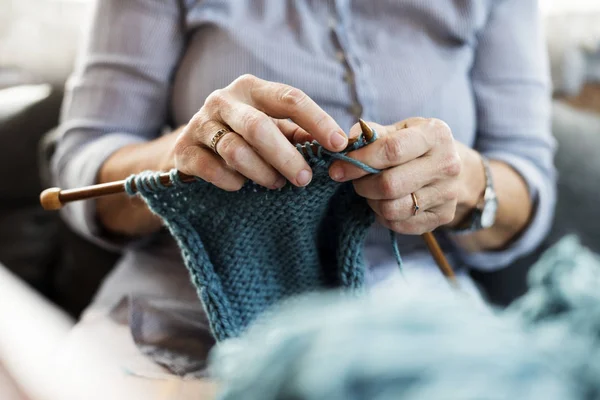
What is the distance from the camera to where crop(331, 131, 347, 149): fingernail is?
46cm

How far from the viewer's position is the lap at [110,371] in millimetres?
437

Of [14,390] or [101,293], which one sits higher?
[14,390]

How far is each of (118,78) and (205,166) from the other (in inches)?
11.5

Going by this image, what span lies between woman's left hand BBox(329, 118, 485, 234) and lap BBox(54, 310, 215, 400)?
24 cm

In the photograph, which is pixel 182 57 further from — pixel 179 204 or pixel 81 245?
pixel 81 245

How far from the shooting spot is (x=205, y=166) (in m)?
0.49

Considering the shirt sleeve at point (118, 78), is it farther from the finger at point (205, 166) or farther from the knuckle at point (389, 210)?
the knuckle at point (389, 210)

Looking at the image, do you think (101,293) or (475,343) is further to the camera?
(101,293)

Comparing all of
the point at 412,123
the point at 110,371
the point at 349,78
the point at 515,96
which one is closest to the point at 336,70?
the point at 349,78

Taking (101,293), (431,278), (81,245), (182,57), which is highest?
(182,57)

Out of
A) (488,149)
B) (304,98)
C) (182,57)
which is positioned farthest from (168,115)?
(488,149)

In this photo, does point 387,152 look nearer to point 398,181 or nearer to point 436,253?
point 398,181

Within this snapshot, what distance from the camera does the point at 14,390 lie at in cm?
42

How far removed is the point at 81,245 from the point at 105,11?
1.68 ft
